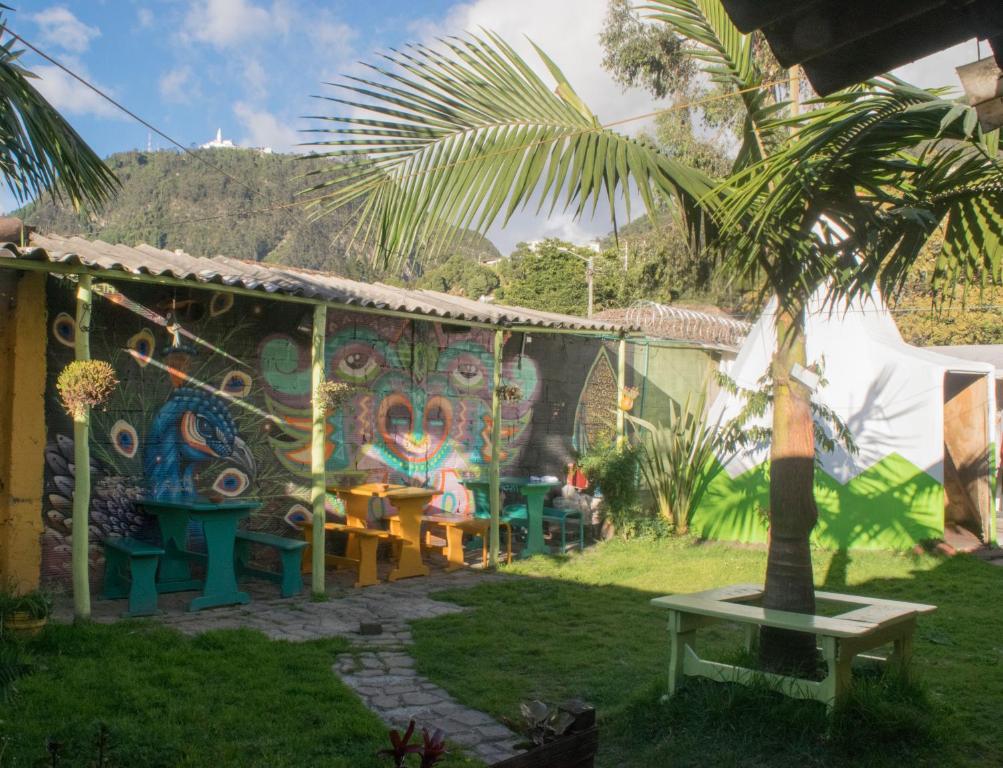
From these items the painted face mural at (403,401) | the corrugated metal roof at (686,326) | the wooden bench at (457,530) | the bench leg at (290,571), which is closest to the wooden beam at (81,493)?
the bench leg at (290,571)

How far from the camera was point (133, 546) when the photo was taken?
22.8 feet

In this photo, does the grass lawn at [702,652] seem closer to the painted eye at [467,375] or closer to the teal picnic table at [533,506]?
the teal picnic table at [533,506]

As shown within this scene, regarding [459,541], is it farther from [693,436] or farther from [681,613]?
[681,613]

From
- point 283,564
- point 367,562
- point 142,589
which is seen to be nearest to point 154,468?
point 142,589

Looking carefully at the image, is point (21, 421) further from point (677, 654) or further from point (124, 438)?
point (677, 654)

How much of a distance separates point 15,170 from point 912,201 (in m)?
4.10

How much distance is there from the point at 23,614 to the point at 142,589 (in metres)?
1.20

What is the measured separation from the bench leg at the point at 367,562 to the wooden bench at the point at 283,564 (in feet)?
1.86

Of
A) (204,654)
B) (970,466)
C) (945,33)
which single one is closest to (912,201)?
(945,33)

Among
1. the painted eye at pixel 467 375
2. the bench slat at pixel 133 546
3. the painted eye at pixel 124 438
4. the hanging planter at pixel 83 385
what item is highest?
the painted eye at pixel 467 375

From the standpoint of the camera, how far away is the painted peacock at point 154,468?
23.4 ft

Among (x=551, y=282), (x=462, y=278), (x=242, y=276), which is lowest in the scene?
(x=242, y=276)

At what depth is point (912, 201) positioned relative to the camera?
4.16m

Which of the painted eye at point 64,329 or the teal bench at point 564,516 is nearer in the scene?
the painted eye at point 64,329
